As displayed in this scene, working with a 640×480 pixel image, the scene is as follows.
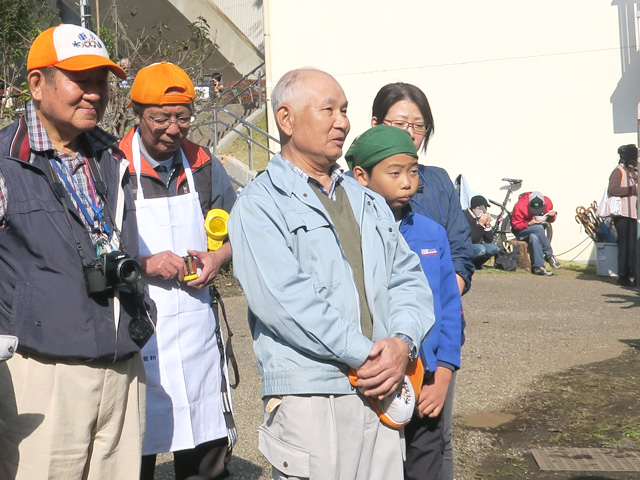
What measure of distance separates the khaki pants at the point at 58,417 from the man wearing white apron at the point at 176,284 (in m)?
0.62

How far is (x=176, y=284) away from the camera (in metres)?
3.72

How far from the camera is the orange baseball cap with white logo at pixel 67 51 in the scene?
2984mm

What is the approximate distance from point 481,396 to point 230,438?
3.41 metres

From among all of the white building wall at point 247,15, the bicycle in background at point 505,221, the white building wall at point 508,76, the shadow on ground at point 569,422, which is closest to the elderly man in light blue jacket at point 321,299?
the shadow on ground at point 569,422

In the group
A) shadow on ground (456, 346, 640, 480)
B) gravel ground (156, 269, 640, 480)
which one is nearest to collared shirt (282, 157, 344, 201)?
gravel ground (156, 269, 640, 480)

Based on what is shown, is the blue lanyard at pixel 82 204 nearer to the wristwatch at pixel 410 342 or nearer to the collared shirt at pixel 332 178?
the collared shirt at pixel 332 178

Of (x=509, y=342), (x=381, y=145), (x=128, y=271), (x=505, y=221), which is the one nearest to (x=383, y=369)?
(x=128, y=271)

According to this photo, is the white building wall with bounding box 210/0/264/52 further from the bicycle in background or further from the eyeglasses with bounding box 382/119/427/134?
the eyeglasses with bounding box 382/119/427/134

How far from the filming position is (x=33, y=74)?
305 centimetres

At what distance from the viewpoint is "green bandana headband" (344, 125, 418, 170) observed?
345 centimetres

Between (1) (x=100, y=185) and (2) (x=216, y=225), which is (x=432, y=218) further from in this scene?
(1) (x=100, y=185)

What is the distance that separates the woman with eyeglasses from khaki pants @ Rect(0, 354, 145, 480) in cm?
124

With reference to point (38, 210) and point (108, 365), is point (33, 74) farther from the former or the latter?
point (108, 365)

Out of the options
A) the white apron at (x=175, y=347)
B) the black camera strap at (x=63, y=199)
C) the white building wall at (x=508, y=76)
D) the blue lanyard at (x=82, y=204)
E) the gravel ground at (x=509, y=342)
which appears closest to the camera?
the black camera strap at (x=63, y=199)
